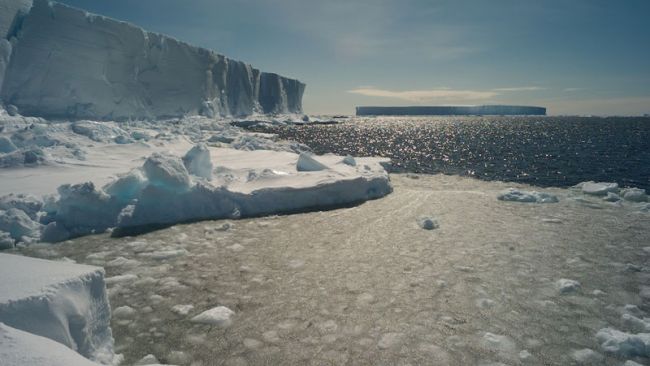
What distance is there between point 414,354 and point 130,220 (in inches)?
206

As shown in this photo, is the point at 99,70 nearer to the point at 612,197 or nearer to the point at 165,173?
the point at 165,173

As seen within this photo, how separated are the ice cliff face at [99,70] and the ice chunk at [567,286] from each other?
2639cm

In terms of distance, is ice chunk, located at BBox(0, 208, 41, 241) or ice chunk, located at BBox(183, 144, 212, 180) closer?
ice chunk, located at BBox(0, 208, 41, 241)

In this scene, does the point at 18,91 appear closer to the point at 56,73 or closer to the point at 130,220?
the point at 56,73

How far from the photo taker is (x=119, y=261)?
4465 millimetres

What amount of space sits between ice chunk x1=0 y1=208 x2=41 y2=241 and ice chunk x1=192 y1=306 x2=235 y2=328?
3.68 metres

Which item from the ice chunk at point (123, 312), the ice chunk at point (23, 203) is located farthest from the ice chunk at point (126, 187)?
the ice chunk at point (123, 312)

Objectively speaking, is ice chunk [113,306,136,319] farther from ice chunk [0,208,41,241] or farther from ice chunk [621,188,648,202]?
ice chunk [621,188,648,202]

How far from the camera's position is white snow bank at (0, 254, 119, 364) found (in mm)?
1907

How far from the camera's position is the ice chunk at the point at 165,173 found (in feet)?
20.8

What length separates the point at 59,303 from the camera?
6.79ft

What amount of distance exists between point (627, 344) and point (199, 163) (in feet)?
24.8

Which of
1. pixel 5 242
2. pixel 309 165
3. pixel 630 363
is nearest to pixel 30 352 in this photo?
pixel 630 363

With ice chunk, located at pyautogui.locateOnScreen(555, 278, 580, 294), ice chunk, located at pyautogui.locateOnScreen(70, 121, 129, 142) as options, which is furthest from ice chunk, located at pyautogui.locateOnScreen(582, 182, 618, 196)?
ice chunk, located at pyautogui.locateOnScreen(70, 121, 129, 142)
